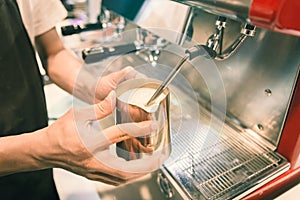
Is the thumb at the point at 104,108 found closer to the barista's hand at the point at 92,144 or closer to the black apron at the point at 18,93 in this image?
the barista's hand at the point at 92,144

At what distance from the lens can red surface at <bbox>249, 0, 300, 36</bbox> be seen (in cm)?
28

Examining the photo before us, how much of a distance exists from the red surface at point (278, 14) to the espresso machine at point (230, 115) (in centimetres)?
5

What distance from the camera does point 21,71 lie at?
591mm

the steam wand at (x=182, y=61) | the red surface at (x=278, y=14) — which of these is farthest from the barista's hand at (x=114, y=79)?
the red surface at (x=278, y=14)

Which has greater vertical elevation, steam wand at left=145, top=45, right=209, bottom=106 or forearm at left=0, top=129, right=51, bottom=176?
steam wand at left=145, top=45, right=209, bottom=106

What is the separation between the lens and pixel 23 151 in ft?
1.35

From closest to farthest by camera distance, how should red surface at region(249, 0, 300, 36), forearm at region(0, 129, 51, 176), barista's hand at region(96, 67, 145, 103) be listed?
red surface at region(249, 0, 300, 36), forearm at region(0, 129, 51, 176), barista's hand at region(96, 67, 145, 103)

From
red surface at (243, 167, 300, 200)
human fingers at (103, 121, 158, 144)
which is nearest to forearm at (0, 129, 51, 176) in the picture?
human fingers at (103, 121, 158, 144)

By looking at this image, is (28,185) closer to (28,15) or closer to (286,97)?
(28,15)

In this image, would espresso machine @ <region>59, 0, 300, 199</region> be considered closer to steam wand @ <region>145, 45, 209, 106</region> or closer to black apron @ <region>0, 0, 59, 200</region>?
steam wand @ <region>145, 45, 209, 106</region>

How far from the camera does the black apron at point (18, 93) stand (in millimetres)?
563

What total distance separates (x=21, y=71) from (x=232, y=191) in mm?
507

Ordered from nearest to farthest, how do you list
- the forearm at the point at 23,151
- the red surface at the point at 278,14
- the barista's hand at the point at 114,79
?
the red surface at the point at 278,14 < the forearm at the point at 23,151 < the barista's hand at the point at 114,79

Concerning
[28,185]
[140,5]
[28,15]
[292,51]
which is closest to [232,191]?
[292,51]
